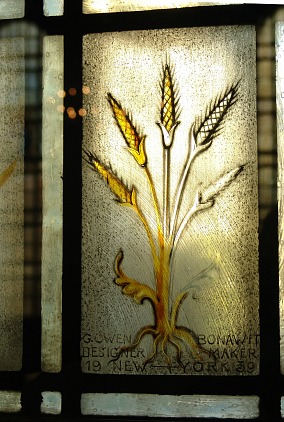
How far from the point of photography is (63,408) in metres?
2.69

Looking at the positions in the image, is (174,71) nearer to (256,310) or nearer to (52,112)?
(52,112)

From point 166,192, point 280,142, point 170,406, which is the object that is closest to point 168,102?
point 166,192

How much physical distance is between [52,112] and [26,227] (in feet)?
1.58

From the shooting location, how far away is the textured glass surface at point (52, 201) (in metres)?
2.72

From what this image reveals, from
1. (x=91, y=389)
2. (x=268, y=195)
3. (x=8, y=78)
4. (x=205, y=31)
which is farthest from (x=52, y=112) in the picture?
(x=91, y=389)

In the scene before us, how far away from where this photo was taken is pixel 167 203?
8.81 ft

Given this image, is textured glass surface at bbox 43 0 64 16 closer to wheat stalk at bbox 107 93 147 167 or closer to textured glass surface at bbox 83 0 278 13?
textured glass surface at bbox 83 0 278 13

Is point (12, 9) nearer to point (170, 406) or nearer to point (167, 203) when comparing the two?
point (167, 203)

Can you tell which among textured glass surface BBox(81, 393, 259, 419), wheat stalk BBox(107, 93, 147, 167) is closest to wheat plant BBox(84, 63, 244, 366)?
wheat stalk BBox(107, 93, 147, 167)

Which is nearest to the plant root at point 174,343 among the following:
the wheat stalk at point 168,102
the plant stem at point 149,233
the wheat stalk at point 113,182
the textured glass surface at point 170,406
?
the textured glass surface at point 170,406

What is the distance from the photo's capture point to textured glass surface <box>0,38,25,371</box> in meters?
2.76

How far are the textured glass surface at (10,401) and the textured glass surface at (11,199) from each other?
0.33 ft

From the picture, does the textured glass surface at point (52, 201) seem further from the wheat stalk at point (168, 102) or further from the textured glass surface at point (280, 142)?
the textured glass surface at point (280, 142)

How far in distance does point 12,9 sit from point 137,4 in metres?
0.53
